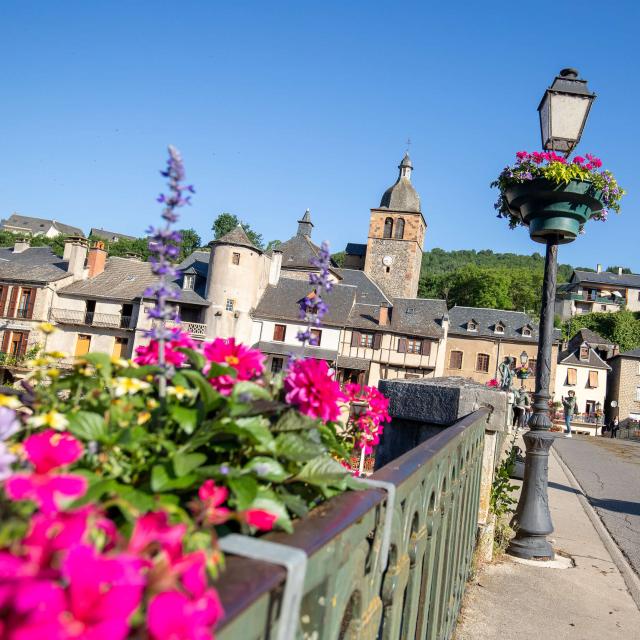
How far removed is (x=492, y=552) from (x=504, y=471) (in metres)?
1.09

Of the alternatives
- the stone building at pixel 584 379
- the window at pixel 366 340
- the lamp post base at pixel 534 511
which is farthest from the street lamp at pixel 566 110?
the stone building at pixel 584 379

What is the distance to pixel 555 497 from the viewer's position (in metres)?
9.27

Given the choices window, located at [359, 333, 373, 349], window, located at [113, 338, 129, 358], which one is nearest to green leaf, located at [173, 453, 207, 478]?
window, located at [359, 333, 373, 349]

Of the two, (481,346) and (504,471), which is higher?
(481,346)

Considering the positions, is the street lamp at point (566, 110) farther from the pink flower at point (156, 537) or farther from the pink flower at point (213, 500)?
the pink flower at point (156, 537)

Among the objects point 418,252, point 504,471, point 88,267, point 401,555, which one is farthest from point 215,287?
point 401,555

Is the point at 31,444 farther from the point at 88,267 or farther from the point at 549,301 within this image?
the point at 88,267

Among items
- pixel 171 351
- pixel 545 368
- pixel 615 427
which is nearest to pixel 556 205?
pixel 545 368

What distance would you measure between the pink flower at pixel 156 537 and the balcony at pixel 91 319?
133 feet

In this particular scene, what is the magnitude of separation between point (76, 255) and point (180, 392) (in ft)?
146

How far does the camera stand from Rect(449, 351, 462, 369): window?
4700 cm

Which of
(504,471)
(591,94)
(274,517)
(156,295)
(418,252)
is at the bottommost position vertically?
(504,471)

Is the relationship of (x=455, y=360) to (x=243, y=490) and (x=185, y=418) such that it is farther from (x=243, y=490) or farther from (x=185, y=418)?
(x=243, y=490)

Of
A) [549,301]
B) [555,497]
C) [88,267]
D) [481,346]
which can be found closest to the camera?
[549,301]
